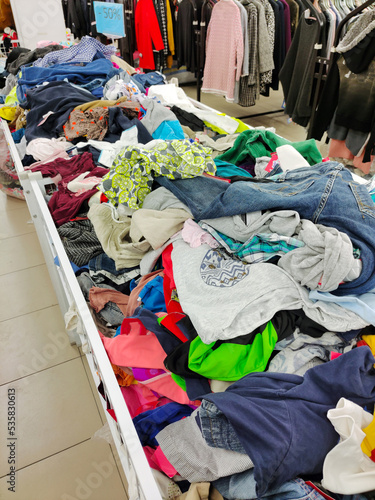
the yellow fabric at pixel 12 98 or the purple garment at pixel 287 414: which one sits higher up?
the yellow fabric at pixel 12 98

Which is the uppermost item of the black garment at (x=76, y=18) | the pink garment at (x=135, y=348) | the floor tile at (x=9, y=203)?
the black garment at (x=76, y=18)

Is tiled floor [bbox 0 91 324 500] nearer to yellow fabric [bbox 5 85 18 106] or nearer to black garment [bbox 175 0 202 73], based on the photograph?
yellow fabric [bbox 5 85 18 106]

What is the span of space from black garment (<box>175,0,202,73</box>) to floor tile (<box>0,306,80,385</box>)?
3.58 meters

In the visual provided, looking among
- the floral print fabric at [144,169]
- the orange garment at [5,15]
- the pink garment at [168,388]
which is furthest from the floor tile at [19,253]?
the orange garment at [5,15]

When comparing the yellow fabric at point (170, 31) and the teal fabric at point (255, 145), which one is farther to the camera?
the yellow fabric at point (170, 31)

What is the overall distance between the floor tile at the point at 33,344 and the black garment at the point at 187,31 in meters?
3.58

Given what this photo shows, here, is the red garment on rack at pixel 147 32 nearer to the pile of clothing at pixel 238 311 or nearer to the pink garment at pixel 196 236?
the pile of clothing at pixel 238 311

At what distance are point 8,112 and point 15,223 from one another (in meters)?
0.87

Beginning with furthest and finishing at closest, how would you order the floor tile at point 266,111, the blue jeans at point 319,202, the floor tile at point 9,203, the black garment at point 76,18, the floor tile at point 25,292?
the black garment at point 76,18 → the floor tile at point 266,111 → the floor tile at point 9,203 → the floor tile at point 25,292 → the blue jeans at point 319,202

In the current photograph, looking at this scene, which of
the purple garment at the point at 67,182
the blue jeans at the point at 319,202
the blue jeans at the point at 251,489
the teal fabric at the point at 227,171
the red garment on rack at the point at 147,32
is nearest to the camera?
the blue jeans at the point at 251,489

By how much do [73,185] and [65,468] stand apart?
115 cm

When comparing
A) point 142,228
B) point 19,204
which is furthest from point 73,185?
point 19,204

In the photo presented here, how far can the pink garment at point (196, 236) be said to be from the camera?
908mm

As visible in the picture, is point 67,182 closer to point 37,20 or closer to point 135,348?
point 135,348
